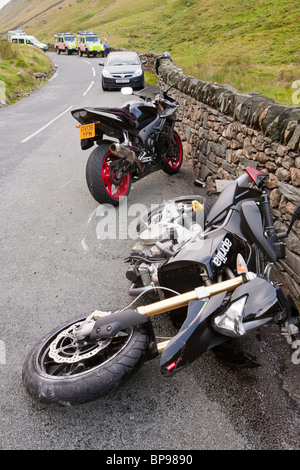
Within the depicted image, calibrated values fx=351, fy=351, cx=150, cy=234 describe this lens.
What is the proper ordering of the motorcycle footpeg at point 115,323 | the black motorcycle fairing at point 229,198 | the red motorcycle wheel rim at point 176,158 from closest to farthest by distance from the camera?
the motorcycle footpeg at point 115,323, the black motorcycle fairing at point 229,198, the red motorcycle wheel rim at point 176,158

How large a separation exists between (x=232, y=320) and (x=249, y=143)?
330cm

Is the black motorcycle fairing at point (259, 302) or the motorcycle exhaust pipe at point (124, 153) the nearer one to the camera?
the black motorcycle fairing at point (259, 302)

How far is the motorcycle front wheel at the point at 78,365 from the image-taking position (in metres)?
2.37

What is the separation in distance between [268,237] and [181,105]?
6463mm

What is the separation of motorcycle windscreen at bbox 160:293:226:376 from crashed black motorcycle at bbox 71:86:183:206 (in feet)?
11.9

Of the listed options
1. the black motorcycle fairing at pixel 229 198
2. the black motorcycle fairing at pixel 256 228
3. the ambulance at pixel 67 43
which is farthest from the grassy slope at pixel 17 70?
the ambulance at pixel 67 43

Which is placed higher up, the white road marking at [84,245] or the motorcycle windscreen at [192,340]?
the motorcycle windscreen at [192,340]

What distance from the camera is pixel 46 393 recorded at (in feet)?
7.93

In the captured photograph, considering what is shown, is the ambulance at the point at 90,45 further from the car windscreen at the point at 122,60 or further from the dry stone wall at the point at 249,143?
the dry stone wall at the point at 249,143

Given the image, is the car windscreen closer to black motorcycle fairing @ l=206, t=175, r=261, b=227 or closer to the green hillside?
the green hillside

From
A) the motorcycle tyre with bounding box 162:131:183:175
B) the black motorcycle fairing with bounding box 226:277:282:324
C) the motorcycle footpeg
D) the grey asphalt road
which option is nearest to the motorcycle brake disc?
the motorcycle footpeg

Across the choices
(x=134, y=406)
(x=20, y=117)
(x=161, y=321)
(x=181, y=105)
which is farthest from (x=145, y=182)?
(x=20, y=117)

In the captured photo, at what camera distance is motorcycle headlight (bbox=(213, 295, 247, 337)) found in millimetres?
2215

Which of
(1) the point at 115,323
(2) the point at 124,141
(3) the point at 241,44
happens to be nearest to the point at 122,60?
(3) the point at 241,44
